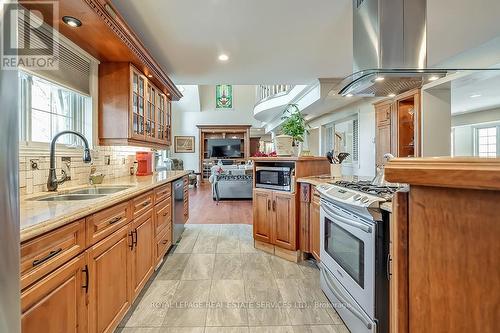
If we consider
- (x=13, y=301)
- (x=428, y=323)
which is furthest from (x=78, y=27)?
(x=428, y=323)

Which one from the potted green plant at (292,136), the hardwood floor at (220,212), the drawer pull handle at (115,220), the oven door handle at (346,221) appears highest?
the potted green plant at (292,136)

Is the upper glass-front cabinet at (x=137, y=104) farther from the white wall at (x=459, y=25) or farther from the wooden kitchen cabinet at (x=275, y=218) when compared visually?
the white wall at (x=459, y=25)

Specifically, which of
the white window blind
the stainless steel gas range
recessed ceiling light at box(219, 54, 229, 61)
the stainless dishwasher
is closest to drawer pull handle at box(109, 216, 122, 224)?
the white window blind

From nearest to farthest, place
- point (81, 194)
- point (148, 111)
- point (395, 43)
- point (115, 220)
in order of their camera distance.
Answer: point (115, 220)
point (395, 43)
point (81, 194)
point (148, 111)

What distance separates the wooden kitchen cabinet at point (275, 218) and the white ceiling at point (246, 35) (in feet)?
5.70

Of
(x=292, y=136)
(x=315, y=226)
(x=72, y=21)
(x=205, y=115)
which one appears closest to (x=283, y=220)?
(x=315, y=226)

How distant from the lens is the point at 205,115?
12.2 m

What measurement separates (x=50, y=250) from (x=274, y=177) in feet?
8.03

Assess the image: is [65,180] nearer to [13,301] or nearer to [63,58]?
[63,58]

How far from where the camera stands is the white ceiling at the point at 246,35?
7.39 ft

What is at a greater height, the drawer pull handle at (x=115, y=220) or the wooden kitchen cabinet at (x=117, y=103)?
the wooden kitchen cabinet at (x=117, y=103)

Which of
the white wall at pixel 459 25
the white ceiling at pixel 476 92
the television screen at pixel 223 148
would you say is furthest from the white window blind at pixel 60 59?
the television screen at pixel 223 148

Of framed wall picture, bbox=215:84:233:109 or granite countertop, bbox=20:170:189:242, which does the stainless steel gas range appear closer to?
granite countertop, bbox=20:170:189:242

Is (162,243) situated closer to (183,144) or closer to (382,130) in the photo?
(382,130)
